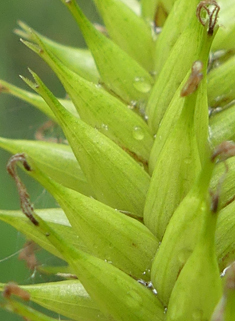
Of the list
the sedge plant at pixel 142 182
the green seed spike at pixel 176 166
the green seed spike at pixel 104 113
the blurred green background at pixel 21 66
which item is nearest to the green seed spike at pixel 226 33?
the sedge plant at pixel 142 182

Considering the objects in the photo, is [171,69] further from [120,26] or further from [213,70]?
[120,26]

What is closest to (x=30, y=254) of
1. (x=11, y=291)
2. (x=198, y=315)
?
(x=11, y=291)

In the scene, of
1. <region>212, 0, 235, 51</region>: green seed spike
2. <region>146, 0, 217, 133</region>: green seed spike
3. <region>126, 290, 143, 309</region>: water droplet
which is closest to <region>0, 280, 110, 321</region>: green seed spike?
<region>126, 290, 143, 309</region>: water droplet

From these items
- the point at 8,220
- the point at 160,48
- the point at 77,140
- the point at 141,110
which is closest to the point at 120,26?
the point at 160,48

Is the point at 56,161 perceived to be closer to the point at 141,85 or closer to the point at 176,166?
the point at 141,85

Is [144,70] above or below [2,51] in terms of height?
below

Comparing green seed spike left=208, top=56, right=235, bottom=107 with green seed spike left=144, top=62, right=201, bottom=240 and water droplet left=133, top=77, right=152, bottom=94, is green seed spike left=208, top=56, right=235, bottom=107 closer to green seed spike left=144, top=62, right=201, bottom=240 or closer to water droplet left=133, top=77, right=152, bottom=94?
water droplet left=133, top=77, right=152, bottom=94

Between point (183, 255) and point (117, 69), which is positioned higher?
point (117, 69)

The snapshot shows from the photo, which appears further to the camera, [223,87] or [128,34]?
[128,34]
